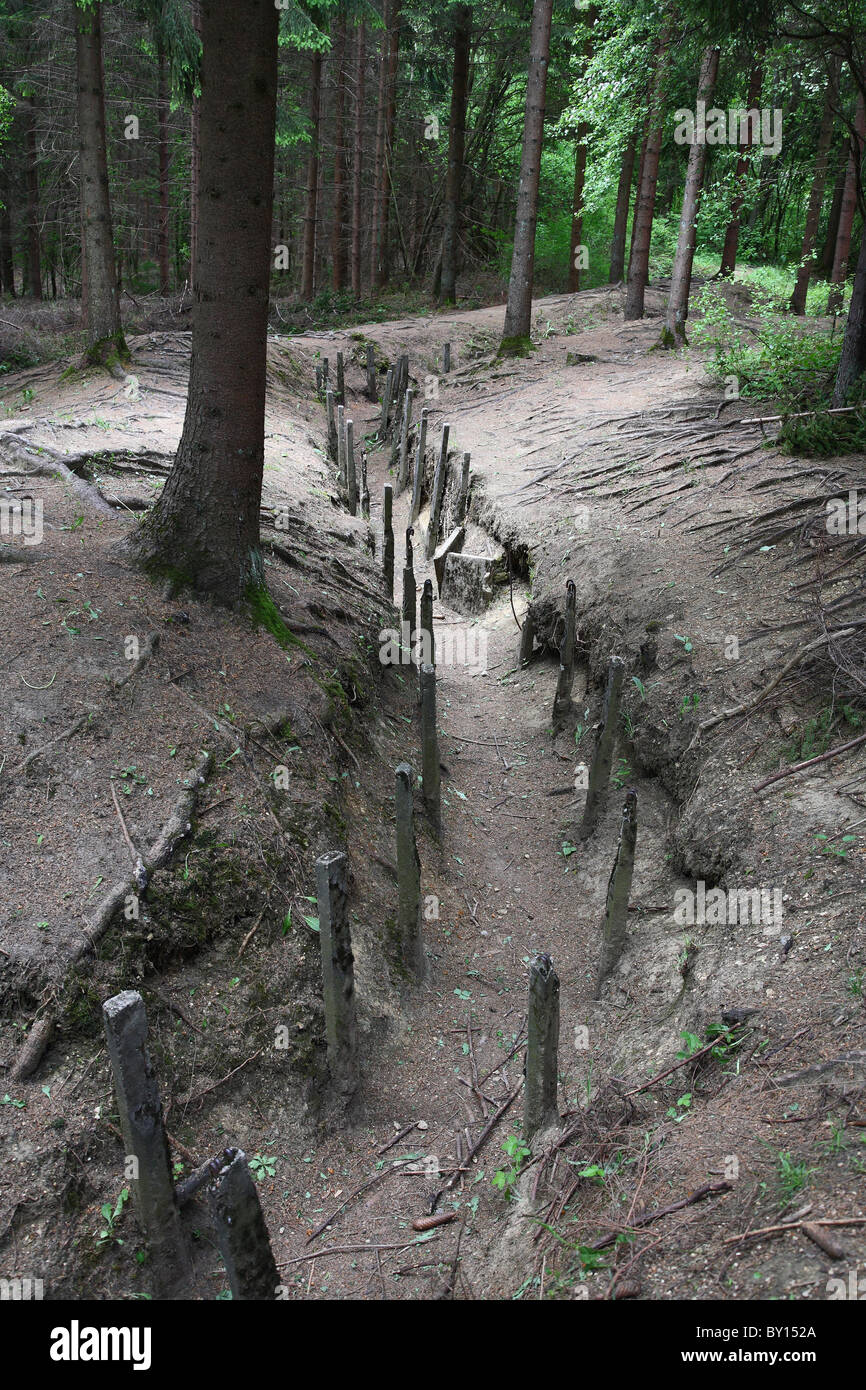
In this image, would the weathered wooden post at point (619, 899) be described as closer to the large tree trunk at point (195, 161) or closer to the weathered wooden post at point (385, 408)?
the large tree trunk at point (195, 161)

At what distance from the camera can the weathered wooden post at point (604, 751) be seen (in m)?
6.25

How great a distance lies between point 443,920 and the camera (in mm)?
6004

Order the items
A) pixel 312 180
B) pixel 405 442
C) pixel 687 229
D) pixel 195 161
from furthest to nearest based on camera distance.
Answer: pixel 312 180 → pixel 405 442 → pixel 195 161 → pixel 687 229

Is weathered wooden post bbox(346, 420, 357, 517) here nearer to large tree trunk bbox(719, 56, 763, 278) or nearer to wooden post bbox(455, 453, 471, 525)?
wooden post bbox(455, 453, 471, 525)

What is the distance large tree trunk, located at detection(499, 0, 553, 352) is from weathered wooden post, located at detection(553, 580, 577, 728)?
13842 mm

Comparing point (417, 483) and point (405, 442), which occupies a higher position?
point (405, 442)

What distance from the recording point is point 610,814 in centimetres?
683

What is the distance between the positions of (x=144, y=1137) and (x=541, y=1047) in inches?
64.9

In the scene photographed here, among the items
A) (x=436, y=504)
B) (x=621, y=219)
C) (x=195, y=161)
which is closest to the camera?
(x=436, y=504)

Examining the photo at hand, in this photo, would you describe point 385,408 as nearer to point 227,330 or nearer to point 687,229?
point 687,229

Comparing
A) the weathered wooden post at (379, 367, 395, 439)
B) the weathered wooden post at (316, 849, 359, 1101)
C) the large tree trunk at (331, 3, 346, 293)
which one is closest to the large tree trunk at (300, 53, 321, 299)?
the large tree trunk at (331, 3, 346, 293)

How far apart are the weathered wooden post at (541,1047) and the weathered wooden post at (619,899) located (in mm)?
1240

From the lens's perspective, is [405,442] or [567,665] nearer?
[567,665]

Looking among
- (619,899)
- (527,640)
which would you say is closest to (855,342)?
(527,640)
